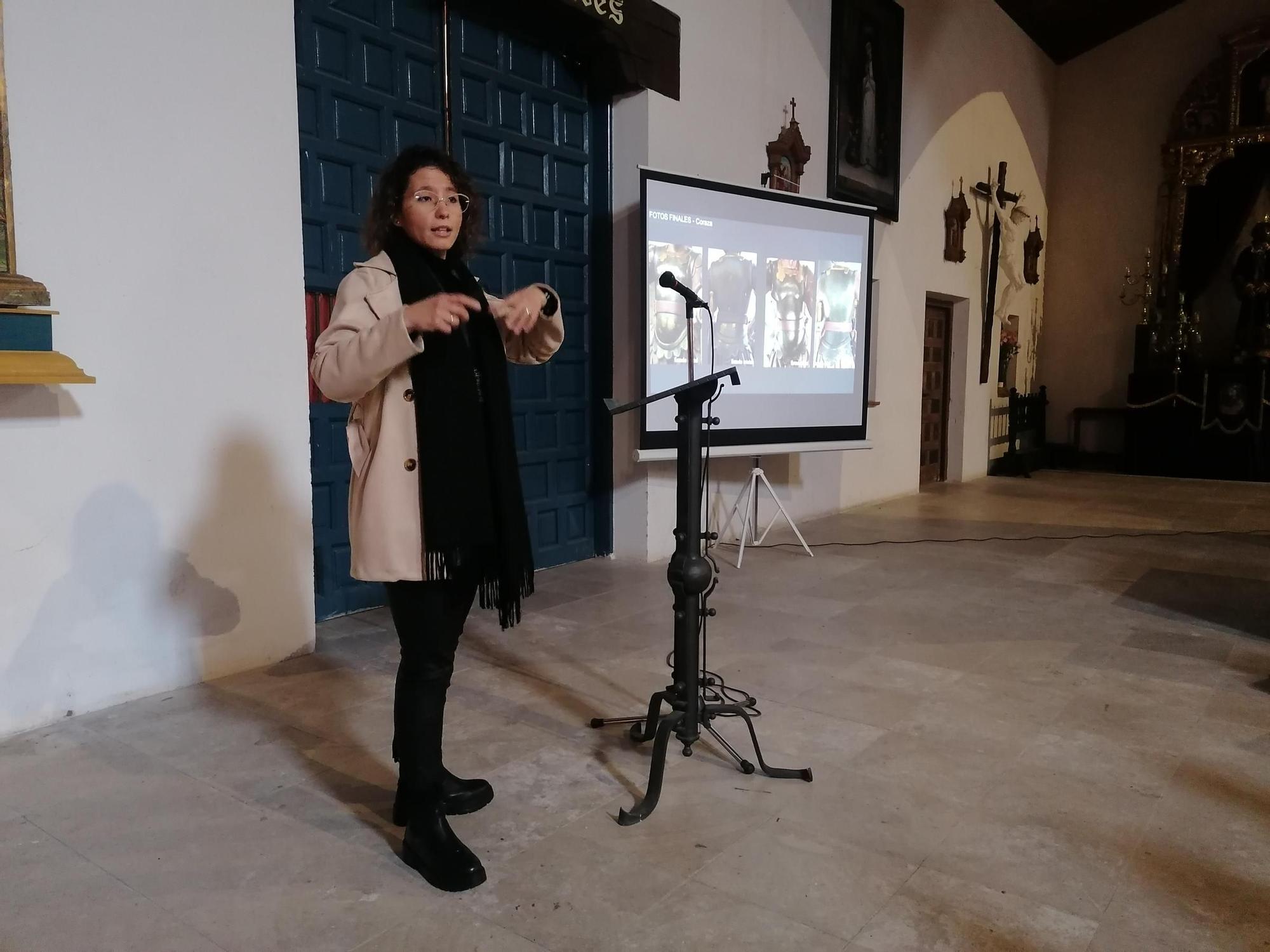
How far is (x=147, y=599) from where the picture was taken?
2896 mm

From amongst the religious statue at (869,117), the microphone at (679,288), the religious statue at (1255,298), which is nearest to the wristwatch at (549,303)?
the microphone at (679,288)

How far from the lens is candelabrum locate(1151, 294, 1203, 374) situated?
9352 mm

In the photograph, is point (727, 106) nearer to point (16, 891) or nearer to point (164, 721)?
point (164, 721)

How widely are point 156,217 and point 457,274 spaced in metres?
1.50

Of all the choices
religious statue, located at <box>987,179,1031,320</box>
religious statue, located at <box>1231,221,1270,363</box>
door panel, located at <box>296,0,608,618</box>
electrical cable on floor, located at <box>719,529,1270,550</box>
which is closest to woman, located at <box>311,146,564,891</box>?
door panel, located at <box>296,0,608,618</box>

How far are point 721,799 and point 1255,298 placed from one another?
31.0 feet

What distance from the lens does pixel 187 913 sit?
172cm

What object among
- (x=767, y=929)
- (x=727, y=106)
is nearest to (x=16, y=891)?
(x=767, y=929)

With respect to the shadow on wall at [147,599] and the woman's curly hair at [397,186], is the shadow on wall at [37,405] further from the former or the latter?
the woman's curly hair at [397,186]

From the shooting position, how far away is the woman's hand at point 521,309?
178 cm

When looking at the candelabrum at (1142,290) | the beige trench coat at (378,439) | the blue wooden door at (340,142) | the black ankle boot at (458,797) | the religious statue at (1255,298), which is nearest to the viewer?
the beige trench coat at (378,439)

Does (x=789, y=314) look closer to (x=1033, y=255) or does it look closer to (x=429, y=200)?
(x=429, y=200)

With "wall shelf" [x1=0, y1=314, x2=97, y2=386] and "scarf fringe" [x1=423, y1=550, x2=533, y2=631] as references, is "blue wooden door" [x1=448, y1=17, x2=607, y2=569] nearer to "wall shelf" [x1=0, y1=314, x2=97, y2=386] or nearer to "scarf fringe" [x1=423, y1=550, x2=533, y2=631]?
"wall shelf" [x1=0, y1=314, x2=97, y2=386]

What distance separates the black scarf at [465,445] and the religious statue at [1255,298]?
945cm
